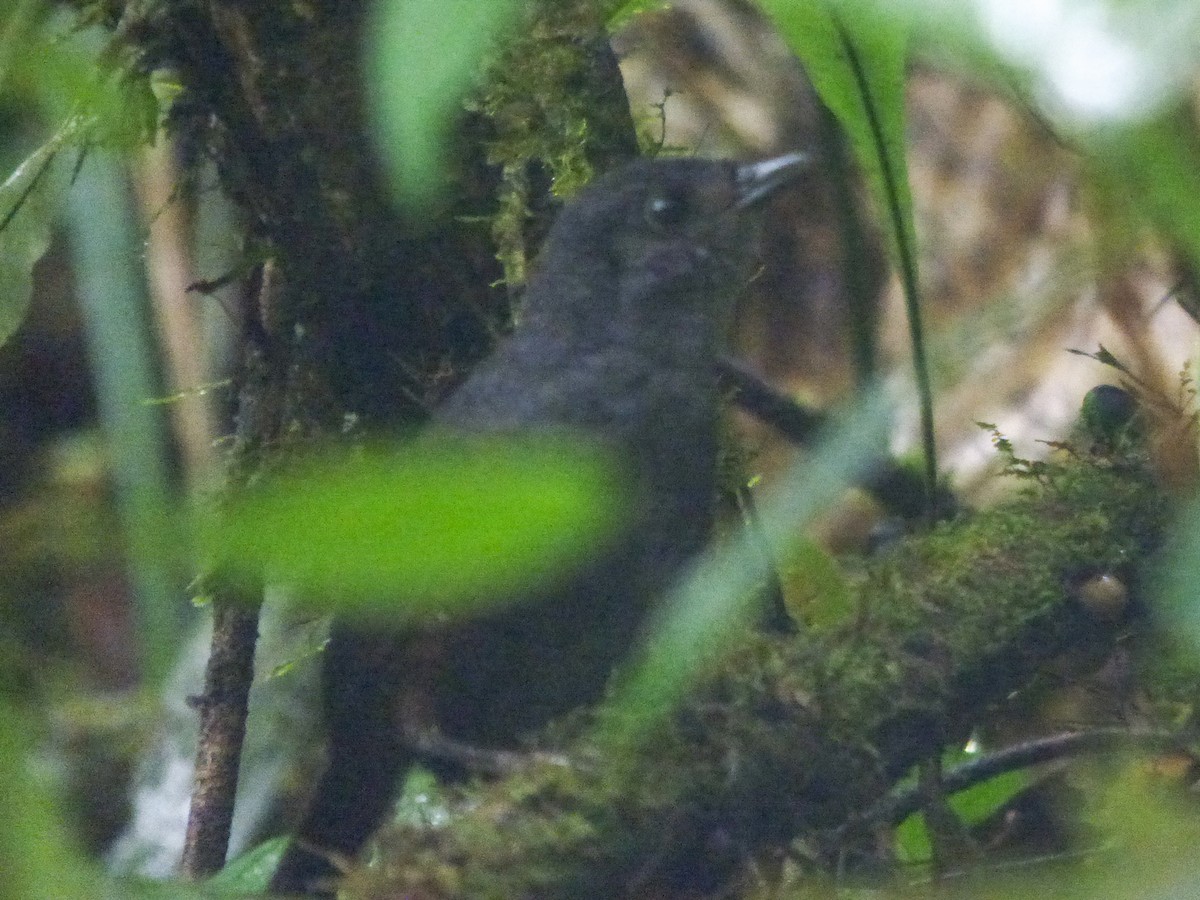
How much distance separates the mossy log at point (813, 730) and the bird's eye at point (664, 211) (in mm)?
577

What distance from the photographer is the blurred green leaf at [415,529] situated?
20.1 inches

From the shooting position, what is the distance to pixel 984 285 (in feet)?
14.1

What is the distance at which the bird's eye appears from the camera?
2105 mm

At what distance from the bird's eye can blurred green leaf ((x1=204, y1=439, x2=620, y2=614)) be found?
161 centimetres

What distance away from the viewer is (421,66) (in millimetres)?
590

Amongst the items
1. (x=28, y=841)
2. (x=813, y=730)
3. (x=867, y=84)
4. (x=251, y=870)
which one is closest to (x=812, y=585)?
(x=813, y=730)

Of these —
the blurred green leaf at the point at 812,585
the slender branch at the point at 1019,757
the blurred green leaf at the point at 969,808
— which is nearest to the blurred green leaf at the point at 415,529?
the slender branch at the point at 1019,757

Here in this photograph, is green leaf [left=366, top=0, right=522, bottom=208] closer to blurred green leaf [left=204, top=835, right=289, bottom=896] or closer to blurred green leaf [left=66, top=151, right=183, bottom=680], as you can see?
blurred green leaf [left=204, top=835, right=289, bottom=896]

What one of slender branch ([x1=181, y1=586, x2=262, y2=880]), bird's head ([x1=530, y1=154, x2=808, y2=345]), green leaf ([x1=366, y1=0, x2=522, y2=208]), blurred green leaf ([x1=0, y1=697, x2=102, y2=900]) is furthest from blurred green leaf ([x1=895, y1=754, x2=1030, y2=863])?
green leaf ([x1=366, y1=0, x2=522, y2=208])

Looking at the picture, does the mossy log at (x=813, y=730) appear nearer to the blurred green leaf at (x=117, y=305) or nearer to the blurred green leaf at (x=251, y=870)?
the blurred green leaf at (x=251, y=870)

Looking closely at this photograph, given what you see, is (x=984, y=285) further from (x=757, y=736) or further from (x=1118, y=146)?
(x=1118, y=146)

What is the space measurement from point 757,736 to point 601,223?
0.81 metres

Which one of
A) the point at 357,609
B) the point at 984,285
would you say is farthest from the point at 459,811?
the point at 984,285

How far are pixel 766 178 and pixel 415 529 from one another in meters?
1.76
